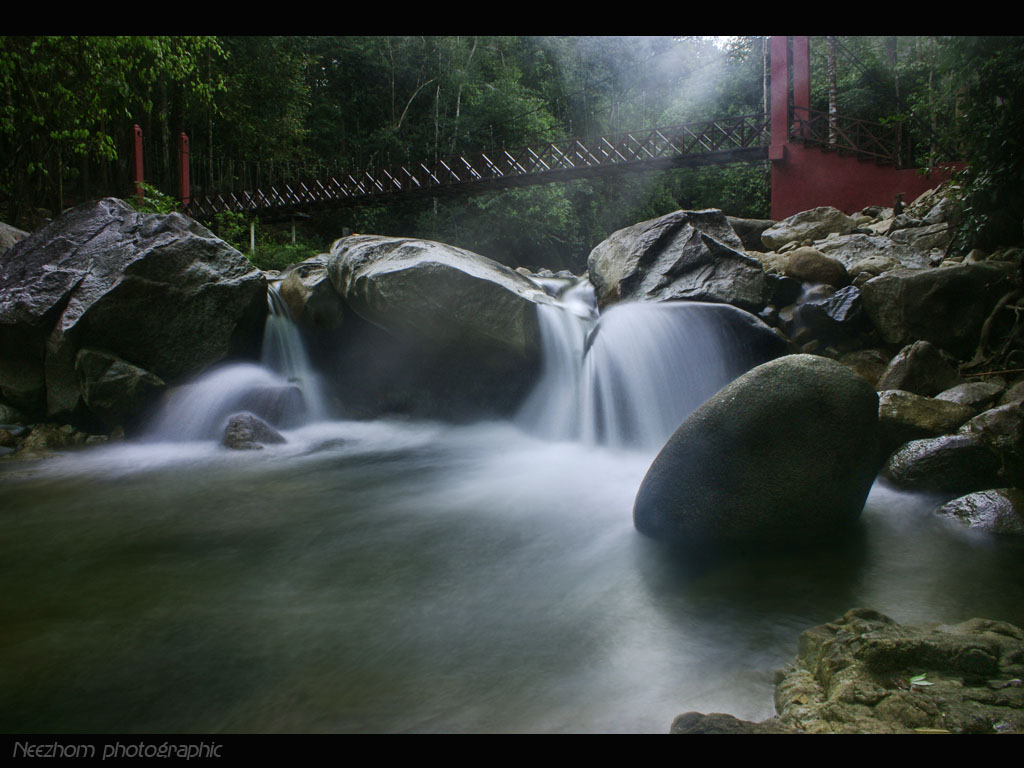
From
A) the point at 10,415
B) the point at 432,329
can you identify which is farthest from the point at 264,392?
the point at 10,415

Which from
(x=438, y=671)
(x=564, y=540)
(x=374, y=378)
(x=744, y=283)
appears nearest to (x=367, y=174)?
(x=374, y=378)

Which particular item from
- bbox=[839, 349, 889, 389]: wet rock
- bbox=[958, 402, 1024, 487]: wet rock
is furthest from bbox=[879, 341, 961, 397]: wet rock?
bbox=[958, 402, 1024, 487]: wet rock

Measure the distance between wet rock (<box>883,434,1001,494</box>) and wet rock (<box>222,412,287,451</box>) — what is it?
5.20 metres

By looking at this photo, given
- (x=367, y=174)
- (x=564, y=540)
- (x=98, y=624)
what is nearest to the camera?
(x=98, y=624)

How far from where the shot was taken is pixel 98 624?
2463mm

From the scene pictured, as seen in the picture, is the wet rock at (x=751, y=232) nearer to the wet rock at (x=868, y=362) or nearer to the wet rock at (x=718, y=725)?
the wet rock at (x=868, y=362)

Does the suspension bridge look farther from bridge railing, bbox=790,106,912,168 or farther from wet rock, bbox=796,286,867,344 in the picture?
wet rock, bbox=796,286,867,344

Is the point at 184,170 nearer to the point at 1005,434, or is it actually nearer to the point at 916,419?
the point at 916,419

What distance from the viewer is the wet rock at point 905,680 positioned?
1524mm

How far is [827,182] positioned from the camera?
12516 mm

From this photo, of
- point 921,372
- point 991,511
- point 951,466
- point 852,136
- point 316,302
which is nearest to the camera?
point 991,511

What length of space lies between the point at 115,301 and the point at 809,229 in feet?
→ 31.9
